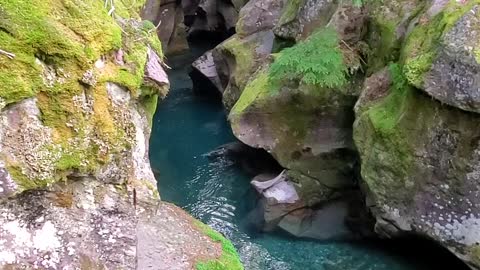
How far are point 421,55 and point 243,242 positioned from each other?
5607 mm

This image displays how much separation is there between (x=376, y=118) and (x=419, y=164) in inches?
49.5

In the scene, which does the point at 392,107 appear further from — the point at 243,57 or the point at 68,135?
the point at 243,57

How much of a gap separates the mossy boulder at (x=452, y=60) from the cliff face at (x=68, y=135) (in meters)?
4.95

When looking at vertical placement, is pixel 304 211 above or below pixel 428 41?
below

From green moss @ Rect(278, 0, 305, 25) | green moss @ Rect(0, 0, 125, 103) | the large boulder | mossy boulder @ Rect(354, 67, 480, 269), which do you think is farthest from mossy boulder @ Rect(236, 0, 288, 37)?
green moss @ Rect(0, 0, 125, 103)

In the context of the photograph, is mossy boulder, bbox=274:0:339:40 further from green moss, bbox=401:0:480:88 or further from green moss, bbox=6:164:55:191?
green moss, bbox=6:164:55:191

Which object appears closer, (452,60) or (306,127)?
(452,60)

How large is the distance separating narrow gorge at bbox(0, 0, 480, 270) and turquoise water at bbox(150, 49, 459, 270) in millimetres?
58

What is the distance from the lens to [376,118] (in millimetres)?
11375

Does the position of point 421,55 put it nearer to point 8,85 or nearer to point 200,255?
point 200,255

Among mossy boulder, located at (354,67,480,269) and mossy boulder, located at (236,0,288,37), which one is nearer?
mossy boulder, located at (354,67,480,269)

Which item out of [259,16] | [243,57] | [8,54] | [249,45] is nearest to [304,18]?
[243,57]

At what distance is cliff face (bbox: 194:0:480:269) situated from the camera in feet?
32.7

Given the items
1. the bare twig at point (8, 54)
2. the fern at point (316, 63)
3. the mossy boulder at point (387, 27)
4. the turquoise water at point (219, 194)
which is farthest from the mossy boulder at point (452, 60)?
the bare twig at point (8, 54)
